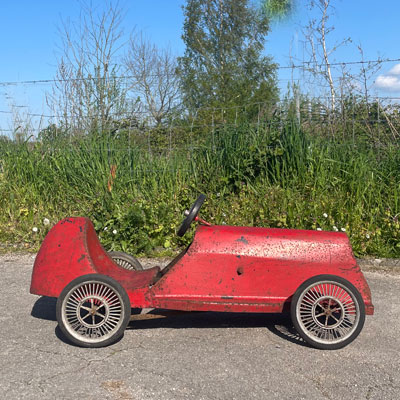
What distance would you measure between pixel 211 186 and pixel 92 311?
354cm

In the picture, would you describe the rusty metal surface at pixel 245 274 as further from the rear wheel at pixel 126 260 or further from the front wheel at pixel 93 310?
the rear wheel at pixel 126 260

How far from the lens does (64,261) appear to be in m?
3.69

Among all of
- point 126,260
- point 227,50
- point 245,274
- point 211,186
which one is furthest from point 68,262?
point 227,50

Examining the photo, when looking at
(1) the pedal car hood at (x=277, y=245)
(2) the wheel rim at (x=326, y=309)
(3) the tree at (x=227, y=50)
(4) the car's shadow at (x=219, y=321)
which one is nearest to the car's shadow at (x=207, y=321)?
(4) the car's shadow at (x=219, y=321)

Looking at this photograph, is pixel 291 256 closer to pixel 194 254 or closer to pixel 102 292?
pixel 194 254

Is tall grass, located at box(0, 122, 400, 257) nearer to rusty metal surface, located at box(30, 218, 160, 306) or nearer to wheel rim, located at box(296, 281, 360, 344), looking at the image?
rusty metal surface, located at box(30, 218, 160, 306)

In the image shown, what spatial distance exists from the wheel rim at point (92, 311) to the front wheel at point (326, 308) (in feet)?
3.94

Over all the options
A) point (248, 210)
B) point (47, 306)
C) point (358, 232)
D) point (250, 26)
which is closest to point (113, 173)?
point (248, 210)

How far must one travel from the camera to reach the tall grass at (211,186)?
19.4 feet

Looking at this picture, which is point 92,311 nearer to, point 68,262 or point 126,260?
point 68,262

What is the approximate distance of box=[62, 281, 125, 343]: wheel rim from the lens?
11.1 ft

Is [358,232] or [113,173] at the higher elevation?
[113,173]

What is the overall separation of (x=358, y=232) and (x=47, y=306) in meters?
3.50

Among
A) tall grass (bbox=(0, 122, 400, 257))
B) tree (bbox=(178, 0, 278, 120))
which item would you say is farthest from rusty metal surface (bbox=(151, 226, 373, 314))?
tree (bbox=(178, 0, 278, 120))
